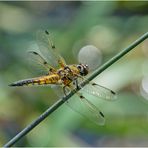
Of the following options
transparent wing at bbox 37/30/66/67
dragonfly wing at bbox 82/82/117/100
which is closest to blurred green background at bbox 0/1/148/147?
transparent wing at bbox 37/30/66/67

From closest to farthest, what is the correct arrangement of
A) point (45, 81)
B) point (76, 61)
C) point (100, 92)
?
1. point (100, 92)
2. point (45, 81)
3. point (76, 61)

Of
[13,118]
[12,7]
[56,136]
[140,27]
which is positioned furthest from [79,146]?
[12,7]

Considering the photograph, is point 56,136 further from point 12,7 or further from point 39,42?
point 12,7

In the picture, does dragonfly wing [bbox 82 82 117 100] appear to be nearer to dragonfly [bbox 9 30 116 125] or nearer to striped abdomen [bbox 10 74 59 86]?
dragonfly [bbox 9 30 116 125]

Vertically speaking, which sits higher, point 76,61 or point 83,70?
point 76,61

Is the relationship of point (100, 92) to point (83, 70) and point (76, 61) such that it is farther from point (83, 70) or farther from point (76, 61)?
point (76, 61)

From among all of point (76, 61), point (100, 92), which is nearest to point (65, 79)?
point (100, 92)

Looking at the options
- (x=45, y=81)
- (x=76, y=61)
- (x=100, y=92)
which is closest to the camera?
(x=100, y=92)
